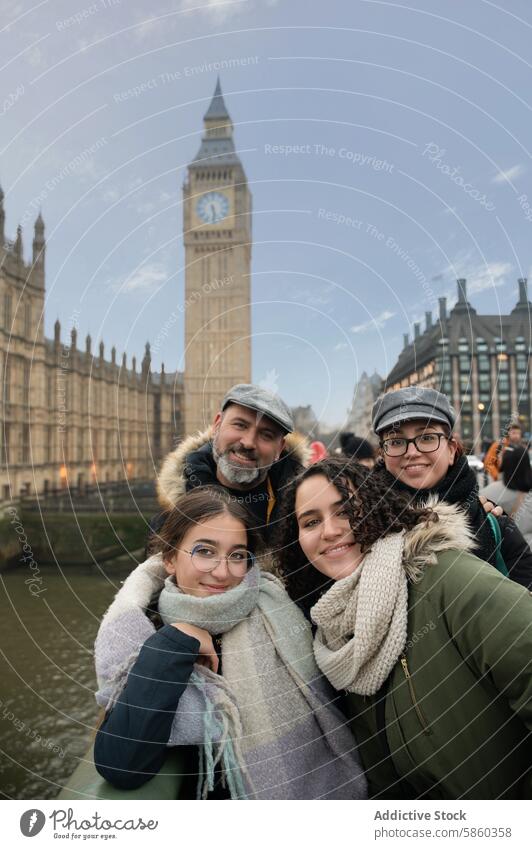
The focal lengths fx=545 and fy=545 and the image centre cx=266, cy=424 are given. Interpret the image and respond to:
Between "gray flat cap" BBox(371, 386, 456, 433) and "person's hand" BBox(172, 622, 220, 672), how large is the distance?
1.84ft

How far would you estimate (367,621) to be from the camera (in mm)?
829

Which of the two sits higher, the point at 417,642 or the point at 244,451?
the point at 244,451

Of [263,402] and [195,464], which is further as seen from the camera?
[195,464]

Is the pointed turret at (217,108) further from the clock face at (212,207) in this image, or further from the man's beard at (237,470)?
the man's beard at (237,470)

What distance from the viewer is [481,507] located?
119 centimetres

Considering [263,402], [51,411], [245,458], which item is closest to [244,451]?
[245,458]

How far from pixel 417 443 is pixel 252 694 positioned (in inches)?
23.8

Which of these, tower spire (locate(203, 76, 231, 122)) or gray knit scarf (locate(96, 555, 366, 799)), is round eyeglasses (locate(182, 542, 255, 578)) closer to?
gray knit scarf (locate(96, 555, 366, 799))

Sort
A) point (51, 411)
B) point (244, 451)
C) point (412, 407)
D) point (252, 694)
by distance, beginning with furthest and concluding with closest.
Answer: point (51, 411)
point (244, 451)
point (412, 407)
point (252, 694)

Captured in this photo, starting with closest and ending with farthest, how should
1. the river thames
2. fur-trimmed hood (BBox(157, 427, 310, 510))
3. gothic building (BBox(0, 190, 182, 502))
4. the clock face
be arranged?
fur-trimmed hood (BBox(157, 427, 310, 510))
the clock face
the river thames
gothic building (BBox(0, 190, 182, 502))

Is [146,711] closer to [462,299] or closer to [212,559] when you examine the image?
[212,559]

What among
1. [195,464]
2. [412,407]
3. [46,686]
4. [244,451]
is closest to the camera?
[412,407]

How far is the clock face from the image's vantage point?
5.73ft

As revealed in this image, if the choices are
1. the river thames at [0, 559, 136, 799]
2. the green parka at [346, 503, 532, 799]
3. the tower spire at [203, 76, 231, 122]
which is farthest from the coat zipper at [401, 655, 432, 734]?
the river thames at [0, 559, 136, 799]
